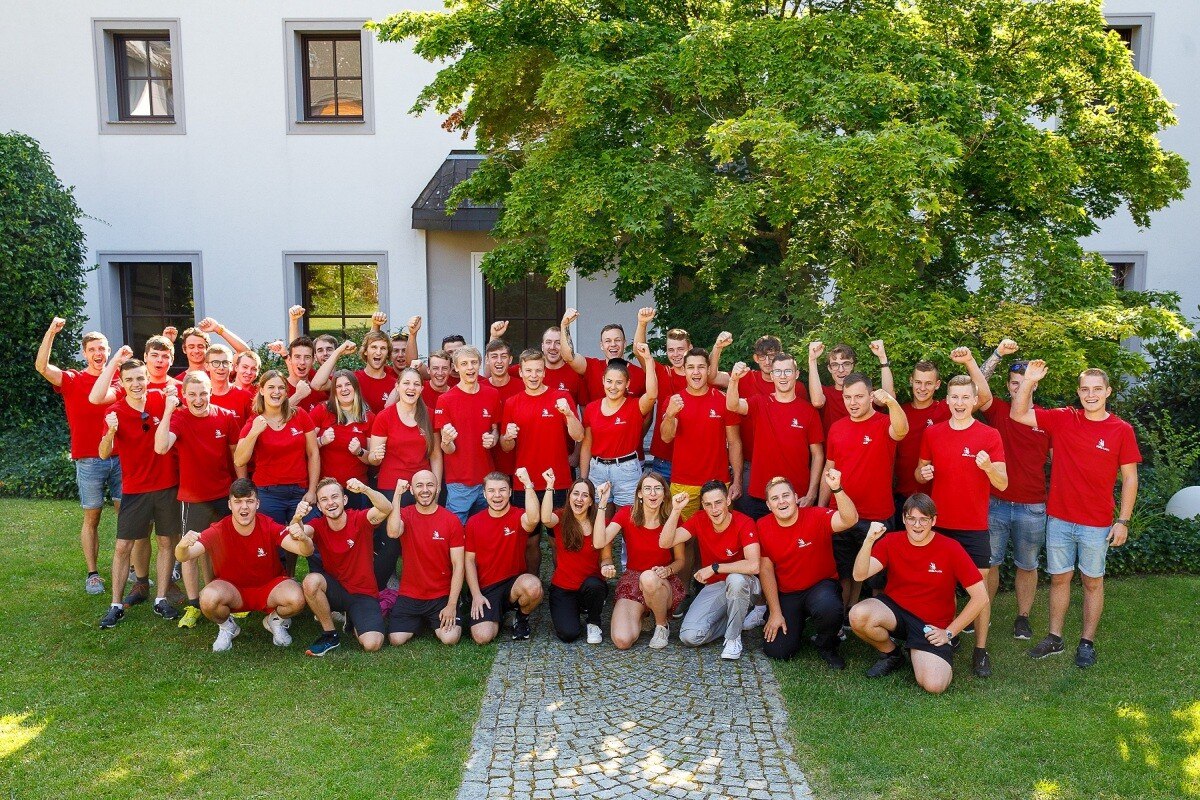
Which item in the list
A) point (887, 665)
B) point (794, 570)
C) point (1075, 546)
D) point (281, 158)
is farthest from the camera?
point (281, 158)

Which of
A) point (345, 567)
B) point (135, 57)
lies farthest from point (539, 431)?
point (135, 57)

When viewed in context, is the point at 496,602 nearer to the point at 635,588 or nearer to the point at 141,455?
the point at 635,588

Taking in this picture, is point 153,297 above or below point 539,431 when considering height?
above

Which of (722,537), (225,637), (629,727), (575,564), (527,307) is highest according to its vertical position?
(527,307)

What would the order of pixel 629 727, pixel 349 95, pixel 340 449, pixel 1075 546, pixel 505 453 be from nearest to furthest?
pixel 629 727 < pixel 1075 546 < pixel 340 449 < pixel 505 453 < pixel 349 95

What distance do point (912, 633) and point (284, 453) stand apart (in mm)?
4589

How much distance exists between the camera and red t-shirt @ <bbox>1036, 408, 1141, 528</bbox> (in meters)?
6.10

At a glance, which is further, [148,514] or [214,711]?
[148,514]

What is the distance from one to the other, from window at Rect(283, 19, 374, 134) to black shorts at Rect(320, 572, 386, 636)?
797 cm

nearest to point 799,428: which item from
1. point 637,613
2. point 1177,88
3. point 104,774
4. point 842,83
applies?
point 637,613

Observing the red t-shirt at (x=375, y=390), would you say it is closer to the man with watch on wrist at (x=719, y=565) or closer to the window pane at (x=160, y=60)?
the man with watch on wrist at (x=719, y=565)

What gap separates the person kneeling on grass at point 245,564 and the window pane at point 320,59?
8.21 m

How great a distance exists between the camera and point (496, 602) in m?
6.76

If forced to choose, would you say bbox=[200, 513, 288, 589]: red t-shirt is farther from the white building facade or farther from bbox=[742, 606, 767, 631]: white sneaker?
the white building facade
